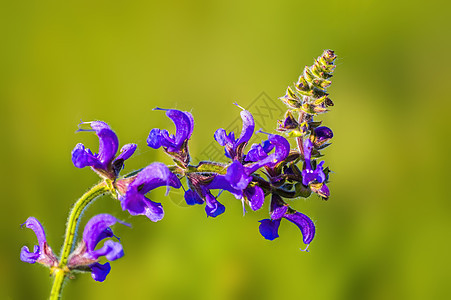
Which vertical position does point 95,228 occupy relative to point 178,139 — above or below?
below

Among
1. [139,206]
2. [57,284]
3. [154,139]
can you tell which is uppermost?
[154,139]

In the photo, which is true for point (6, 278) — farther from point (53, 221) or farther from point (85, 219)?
point (85, 219)

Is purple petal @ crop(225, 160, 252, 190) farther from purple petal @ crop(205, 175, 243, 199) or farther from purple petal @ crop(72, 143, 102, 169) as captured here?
purple petal @ crop(72, 143, 102, 169)

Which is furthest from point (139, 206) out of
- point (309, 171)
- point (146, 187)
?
point (309, 171)

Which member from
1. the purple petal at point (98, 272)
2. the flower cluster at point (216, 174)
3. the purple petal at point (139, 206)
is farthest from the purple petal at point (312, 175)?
the purple petal at point (98, 272)

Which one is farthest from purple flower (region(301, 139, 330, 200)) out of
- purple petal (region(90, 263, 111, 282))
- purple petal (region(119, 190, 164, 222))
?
purple petal (region(90, 263, 111, 282))

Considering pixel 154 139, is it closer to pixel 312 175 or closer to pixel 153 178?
pixel 153 178

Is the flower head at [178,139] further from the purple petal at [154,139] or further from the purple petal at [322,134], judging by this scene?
the purple petal at [322,134]

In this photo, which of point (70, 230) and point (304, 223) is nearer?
point (70, 230)
